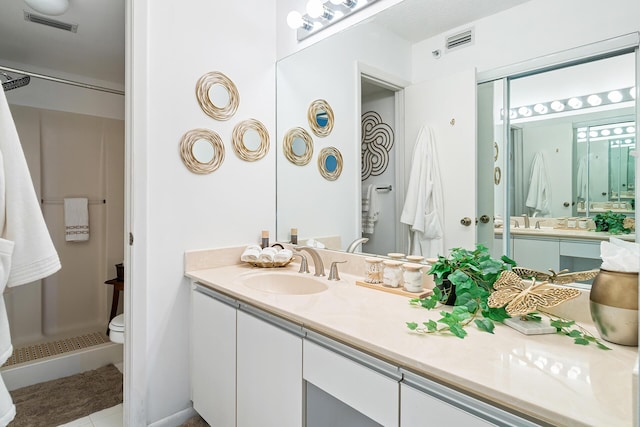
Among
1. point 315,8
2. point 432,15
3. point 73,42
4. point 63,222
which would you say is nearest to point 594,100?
point 432,15

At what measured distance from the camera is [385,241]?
1613mm

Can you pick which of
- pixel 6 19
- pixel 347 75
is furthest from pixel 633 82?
pixel 6 19

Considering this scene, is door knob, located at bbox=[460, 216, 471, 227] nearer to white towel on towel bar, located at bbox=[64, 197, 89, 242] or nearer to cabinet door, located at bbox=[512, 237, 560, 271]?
cabinet door, located at bbox=[512, 237, 560, 271]

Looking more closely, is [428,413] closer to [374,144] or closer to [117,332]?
[374,144]

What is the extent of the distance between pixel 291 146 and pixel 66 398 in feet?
6.53

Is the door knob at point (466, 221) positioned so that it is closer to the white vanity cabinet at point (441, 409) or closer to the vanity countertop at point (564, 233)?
the vanity countertop at point (564, 233)

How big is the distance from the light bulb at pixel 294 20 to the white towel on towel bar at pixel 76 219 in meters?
2.37

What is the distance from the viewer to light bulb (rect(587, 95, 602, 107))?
3.31 ft

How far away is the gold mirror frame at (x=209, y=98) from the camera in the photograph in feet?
5.74

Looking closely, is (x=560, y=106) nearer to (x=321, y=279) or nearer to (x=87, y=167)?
(x=321, y=279)

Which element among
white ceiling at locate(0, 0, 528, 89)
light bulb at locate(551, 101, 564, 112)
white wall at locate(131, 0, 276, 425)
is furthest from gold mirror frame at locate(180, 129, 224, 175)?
light bulb at locate(551, 101, 564, 112)

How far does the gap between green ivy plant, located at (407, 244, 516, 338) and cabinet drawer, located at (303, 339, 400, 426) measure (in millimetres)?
175

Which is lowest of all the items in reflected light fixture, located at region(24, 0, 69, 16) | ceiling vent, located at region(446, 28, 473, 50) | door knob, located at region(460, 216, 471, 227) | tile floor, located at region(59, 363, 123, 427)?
tile floor, located at region(59, 363, 123, 427)

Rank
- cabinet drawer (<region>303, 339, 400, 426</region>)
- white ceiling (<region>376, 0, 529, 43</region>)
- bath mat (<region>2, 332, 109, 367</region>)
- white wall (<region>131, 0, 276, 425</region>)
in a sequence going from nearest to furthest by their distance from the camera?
cabinet drawer (<region>303, 339, 400, 426</region>)
white ceiling (<region>376, 0, 529, 43</region>)
white wall (<region>131, 0, 276, 425</region>)
bath mat (<region>2, 332, 109, 367</region>)
